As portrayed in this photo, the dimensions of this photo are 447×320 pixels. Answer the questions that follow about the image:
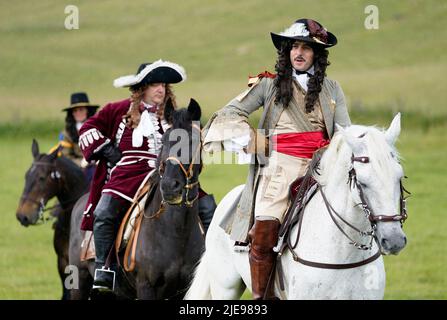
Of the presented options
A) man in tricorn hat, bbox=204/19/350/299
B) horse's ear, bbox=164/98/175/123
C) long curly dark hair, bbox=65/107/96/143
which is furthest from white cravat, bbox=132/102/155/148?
long curly dark hair, bbox=65/107/96/143

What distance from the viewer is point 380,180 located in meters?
6.06

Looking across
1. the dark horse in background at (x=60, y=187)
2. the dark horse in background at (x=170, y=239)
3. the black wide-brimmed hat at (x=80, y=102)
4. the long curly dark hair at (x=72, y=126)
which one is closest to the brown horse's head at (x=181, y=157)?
the dark horse in background at (x=170, y=239)

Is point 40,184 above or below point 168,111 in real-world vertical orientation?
below

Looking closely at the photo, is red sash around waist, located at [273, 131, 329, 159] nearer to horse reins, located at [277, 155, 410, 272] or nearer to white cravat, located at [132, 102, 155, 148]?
horse reins, located at [277, 155, 410, 272]

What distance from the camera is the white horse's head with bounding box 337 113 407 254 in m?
5.94

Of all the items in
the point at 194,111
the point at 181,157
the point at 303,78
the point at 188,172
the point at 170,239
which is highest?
the point at 303,78

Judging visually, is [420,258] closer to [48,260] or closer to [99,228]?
[48,260]

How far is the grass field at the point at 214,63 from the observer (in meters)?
29.2

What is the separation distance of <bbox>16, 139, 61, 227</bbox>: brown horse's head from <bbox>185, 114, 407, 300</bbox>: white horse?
584 centimetres

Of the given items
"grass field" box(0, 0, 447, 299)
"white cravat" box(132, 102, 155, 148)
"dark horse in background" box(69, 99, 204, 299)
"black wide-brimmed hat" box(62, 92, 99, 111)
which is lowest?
"dark horse in background" box(69, 99, 204, 299)

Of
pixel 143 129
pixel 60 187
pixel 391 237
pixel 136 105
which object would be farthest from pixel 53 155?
pixel 391 237

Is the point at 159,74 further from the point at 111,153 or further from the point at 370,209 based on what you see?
the point at 370,209

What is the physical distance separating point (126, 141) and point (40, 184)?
3.49 metres

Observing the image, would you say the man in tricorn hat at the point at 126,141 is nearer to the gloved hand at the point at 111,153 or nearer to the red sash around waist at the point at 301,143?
the gloved hand at the point at 111,153
